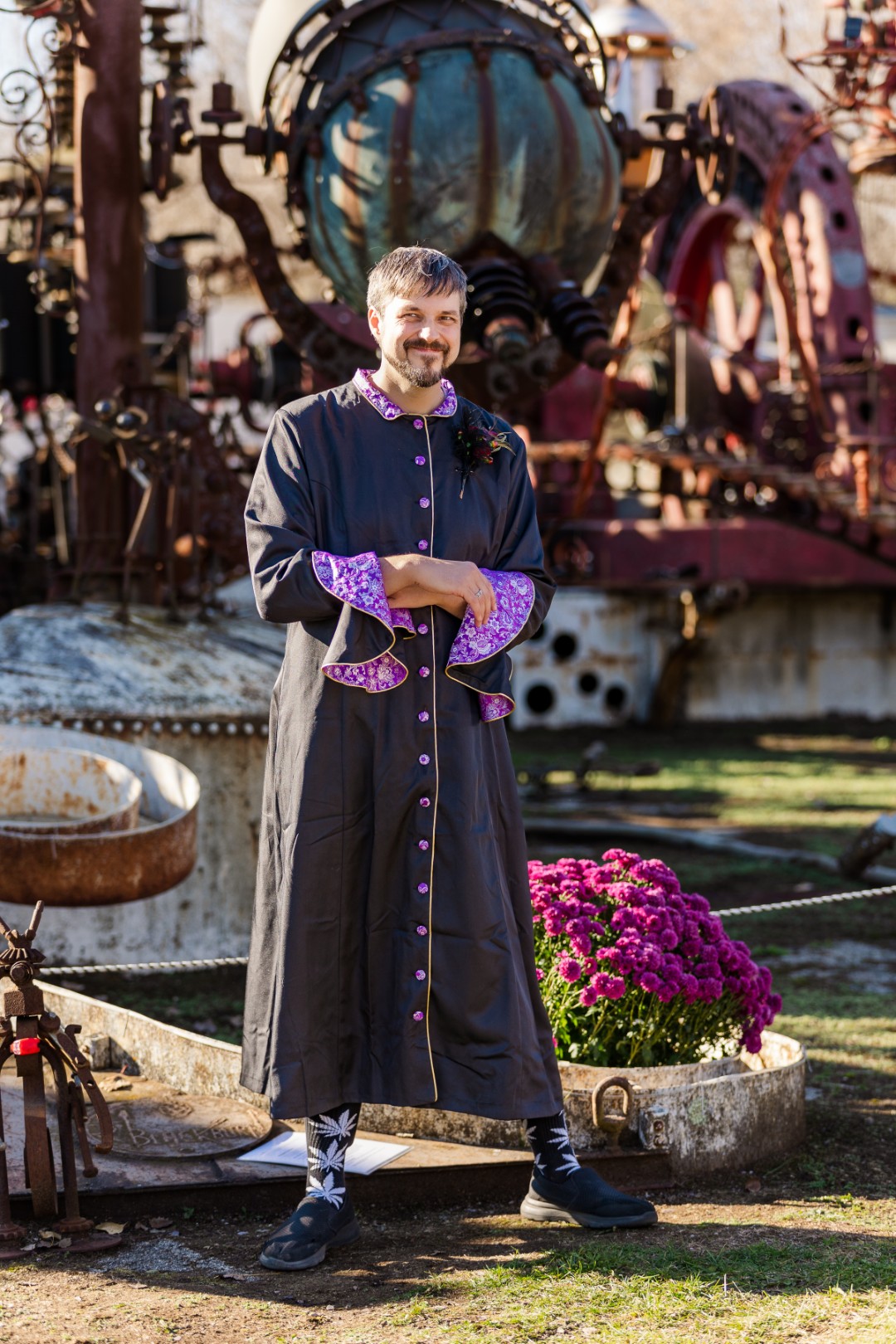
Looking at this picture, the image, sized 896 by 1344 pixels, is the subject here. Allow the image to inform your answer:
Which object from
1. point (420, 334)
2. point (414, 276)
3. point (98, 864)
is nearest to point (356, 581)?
point (420, 334)

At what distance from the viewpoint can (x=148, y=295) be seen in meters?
16.8

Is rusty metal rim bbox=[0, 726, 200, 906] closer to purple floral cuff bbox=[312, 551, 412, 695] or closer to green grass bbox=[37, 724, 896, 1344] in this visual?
green grass bbox=[37, 724, 896, 1344]

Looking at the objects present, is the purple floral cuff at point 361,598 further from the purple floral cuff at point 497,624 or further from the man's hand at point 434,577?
the purple floral cuff at point 497,624

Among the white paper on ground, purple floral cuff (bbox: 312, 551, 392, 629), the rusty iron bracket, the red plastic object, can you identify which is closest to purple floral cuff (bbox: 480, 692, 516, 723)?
purple floral cuff (bbox: 312, 551, 392, 629)

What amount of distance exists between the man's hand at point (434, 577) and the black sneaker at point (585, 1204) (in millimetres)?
1291

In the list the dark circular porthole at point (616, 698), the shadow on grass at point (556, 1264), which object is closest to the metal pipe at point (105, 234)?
the shadow on grass at point (556, 1264)

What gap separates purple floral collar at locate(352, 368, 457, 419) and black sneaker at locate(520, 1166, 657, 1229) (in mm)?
1717

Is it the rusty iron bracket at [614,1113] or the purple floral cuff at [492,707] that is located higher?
the purple floral cuff at [492,707]

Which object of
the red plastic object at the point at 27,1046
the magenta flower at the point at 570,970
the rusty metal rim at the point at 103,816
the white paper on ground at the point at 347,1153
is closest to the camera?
the red plastic object at the point at 27,1046

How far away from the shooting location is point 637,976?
4.41m

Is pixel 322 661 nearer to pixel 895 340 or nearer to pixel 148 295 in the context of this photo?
pixel 148 295

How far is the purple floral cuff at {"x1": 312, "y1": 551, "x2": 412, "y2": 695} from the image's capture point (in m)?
3.61

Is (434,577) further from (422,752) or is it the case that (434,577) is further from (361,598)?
(422,752)

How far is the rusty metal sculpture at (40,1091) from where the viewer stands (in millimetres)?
3750
